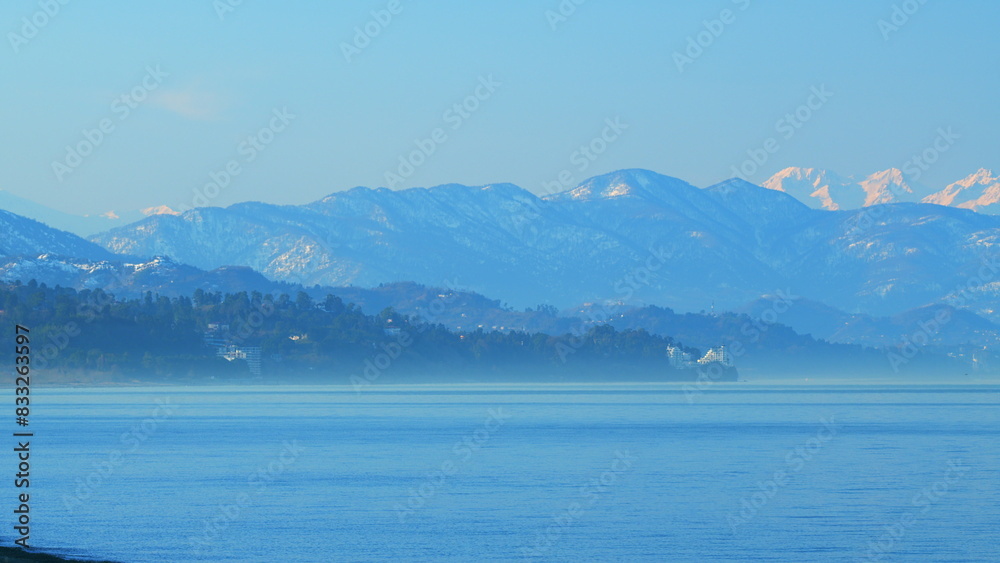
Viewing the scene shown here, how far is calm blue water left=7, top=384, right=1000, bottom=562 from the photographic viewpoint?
178ft

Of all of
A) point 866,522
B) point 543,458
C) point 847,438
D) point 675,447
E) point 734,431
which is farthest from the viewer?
point 734,431

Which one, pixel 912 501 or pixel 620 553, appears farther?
pixel 912 501

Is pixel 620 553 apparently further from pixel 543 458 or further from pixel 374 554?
pixel 543 458

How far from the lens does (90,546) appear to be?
53688 mm

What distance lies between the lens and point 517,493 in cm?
7131

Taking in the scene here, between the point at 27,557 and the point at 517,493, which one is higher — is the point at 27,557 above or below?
above

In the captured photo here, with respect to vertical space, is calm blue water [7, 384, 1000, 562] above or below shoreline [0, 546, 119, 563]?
below

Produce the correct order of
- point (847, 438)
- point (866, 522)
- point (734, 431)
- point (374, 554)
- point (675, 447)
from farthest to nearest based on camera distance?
point (734, 431) → point (847, 438) → point (675, 447) → point (866, 522) → point (374, 554)

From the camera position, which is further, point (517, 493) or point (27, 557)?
point (517, 493)

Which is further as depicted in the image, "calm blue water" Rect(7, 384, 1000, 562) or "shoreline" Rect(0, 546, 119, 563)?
"calm blue water" Rect(7, 384, 1000, 562)

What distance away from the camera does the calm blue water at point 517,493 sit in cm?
5431

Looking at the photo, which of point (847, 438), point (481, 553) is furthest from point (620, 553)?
point (847, 438)

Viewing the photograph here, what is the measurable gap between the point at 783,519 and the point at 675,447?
42485mm

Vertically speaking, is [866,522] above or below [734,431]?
above
